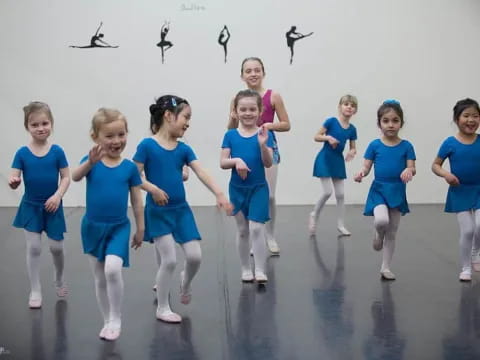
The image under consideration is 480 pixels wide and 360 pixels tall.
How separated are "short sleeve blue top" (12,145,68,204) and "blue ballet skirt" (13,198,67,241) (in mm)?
40

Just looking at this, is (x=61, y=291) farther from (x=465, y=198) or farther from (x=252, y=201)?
(x=465, y=198)

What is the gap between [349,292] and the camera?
13.2 ft

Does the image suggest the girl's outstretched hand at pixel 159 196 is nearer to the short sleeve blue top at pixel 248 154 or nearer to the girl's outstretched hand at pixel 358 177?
the short sleeve blue top at pixel 248 154

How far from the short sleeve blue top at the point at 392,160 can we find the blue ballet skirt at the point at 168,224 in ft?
4.73

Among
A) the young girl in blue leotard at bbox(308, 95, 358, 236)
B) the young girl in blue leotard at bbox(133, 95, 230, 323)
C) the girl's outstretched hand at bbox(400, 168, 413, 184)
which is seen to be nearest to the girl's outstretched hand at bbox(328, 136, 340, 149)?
the young girl in blue leotard at bbox(308, 95, 358, 236)

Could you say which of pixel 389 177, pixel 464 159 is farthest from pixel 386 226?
pixel 464 159

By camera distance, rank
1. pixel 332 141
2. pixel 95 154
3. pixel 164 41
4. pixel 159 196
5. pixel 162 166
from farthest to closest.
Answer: pixel 164 41
pixel 332 141
pixel 162 166
pixel 159 196
pixel 95 154

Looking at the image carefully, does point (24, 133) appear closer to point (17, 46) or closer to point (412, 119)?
point (17, 46)

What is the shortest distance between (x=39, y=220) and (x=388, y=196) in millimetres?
2116

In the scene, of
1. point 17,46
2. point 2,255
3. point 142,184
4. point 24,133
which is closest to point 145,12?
point 17,46

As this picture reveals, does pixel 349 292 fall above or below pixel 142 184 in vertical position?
below

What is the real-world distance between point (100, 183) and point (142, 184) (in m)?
0.22

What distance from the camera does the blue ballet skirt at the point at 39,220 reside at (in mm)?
3693

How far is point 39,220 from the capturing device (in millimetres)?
3701
